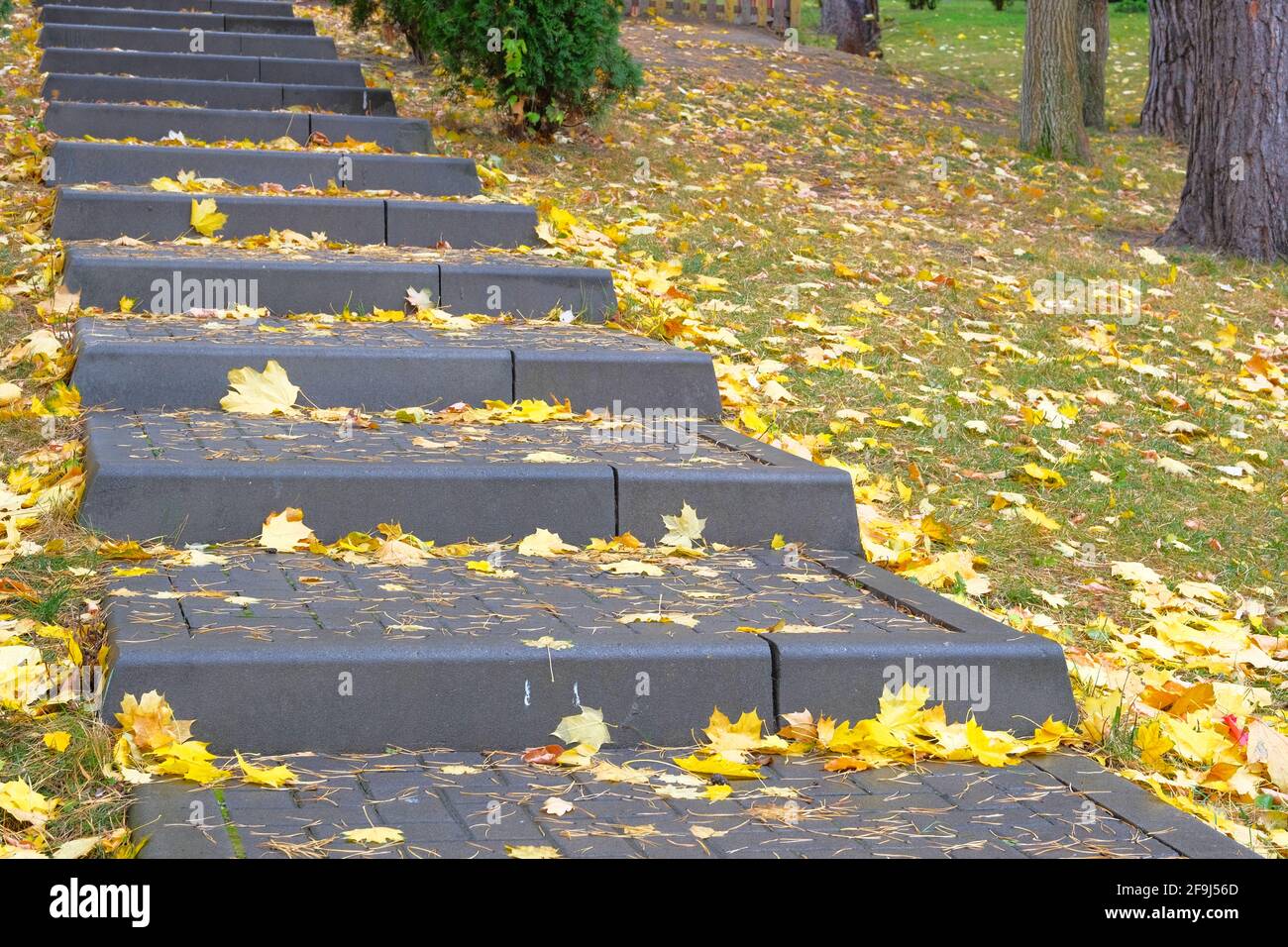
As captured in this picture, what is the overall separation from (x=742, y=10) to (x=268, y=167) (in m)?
9.51

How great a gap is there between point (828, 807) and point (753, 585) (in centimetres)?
99

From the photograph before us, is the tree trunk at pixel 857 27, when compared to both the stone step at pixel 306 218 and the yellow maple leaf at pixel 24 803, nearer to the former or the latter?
the stone step at pixel 306 218

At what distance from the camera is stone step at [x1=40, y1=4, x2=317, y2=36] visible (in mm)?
8938

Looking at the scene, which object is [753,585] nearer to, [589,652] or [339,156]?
[589,652]

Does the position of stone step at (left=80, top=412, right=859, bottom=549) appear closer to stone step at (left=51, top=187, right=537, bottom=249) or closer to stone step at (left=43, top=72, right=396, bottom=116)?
stone step at (left=51, top=187, right=537, bottom=249)

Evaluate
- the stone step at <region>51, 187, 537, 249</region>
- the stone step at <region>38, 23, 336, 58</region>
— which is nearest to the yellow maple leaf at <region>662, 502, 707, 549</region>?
the stone step at <region>51, 187, 537, 249</region>

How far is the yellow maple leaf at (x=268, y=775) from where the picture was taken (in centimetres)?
275


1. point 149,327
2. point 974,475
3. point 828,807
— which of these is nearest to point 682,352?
point 974,475

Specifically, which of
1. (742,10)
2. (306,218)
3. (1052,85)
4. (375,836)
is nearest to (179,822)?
(375,836)

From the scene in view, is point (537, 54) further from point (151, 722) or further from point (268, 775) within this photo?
point (268, 775)

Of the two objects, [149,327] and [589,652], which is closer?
[589,652]

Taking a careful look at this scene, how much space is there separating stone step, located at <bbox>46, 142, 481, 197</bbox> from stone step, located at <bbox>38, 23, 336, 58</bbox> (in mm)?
2069

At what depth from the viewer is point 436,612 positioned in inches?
132

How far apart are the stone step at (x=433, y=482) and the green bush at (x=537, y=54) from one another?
375 centimetres
